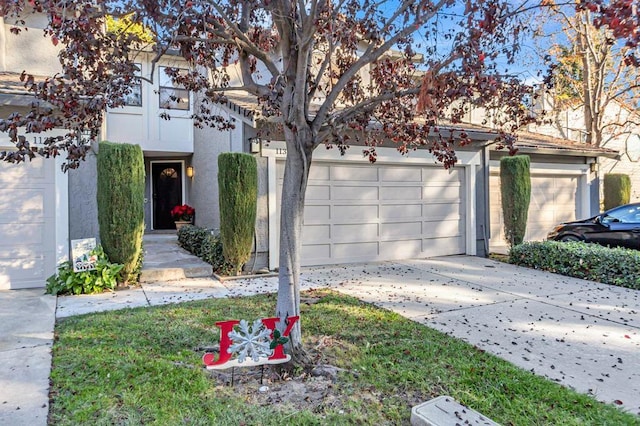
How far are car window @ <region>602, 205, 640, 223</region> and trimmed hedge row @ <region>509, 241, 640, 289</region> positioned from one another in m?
1.05

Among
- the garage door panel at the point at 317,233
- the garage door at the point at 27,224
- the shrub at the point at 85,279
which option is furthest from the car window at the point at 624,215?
the garage door at the point at 27,224

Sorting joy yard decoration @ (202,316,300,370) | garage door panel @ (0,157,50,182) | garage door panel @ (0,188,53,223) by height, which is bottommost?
joy yard decoration @ (202,316,300,370)

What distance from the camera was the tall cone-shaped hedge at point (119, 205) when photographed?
22.5 feet

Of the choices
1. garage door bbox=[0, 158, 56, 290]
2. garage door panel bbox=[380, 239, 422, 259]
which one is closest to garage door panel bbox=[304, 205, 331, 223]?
garage door panel bbox=[380, 239, 422, 259]

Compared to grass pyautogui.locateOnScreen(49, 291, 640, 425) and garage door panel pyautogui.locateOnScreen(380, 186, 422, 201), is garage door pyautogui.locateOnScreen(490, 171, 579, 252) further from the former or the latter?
grass pyautogui.locateOnScreen(49, 291, 640, 425)

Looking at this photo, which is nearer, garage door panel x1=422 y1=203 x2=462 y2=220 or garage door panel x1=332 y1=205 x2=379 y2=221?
garage door panel x1=332 y1=205 x2=379 y2=221

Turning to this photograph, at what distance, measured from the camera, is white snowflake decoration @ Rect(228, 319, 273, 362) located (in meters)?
3.33

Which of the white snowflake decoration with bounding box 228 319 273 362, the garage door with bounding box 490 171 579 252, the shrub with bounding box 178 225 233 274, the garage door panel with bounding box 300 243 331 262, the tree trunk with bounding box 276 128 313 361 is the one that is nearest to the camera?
the white snowflake decoration with bounding box 228 319 273 362

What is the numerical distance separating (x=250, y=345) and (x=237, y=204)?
4.46 metres

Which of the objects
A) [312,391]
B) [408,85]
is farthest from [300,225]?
[408,85]

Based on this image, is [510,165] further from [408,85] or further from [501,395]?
[501,395]

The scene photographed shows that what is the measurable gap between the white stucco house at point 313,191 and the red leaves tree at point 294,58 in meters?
2.17

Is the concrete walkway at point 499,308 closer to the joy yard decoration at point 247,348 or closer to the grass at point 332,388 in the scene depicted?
the grass at point 332,388

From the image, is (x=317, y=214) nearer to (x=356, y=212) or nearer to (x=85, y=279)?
(x=356, y=212)
